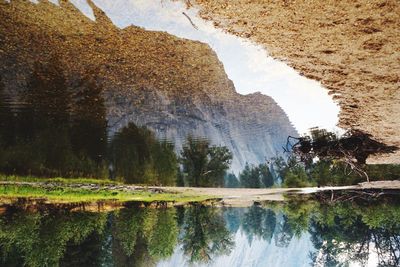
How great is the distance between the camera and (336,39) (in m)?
2.65

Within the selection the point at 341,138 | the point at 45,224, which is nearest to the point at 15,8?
the point at 45,224

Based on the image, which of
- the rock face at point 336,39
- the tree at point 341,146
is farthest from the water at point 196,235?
the rock face at point 336,39

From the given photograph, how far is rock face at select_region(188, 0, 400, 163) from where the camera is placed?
237cm

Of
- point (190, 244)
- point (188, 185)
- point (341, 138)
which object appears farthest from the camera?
point (188, 185)

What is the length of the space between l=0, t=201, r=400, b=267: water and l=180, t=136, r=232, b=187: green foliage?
2.62 m

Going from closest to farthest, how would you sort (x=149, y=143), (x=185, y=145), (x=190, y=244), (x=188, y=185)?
1. (x=190, y=244)
2. (x=149, y=143)
3. (x=188, y=185)
4. (x=185, y=145)

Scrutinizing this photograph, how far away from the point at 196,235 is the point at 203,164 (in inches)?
271

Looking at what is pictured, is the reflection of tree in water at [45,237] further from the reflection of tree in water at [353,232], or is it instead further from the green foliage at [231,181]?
the green foliage at [231,181]

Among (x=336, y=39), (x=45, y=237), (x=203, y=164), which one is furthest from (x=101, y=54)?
(x=336, y=39)

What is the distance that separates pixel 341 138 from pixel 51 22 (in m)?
15.2

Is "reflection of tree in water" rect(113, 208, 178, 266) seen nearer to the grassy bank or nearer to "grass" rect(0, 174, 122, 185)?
the grassy bank

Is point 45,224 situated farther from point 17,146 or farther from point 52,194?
point 17,146

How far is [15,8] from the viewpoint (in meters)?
15.0

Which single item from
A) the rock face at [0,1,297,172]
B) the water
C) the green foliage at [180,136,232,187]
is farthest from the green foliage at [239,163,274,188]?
the rock face at [0,1,297,172]
